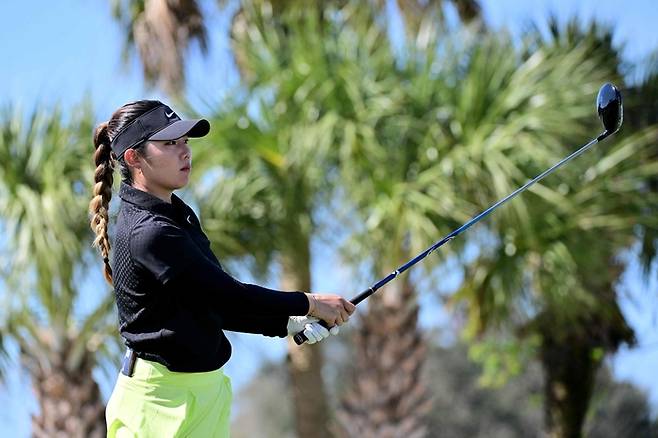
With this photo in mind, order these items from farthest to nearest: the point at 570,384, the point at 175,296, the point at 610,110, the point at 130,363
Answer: the point at 570,384
the point at 610,110
the point at 130,363
the point at 175,296

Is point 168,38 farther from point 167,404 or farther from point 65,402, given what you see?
point 167,404

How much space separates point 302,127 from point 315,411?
2.96 metres

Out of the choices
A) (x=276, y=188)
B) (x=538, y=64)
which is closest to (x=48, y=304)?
(x=276, y=188)

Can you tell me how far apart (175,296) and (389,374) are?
7.56 metres

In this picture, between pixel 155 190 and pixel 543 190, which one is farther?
pixel 543 190

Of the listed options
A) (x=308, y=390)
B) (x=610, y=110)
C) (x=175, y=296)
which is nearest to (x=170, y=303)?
(x=175, y=296)

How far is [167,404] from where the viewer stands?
370 centimetres

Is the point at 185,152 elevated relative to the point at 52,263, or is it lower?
elevated

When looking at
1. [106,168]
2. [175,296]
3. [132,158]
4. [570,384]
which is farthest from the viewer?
[570,384]

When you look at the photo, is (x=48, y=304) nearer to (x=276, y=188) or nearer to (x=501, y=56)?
(x=276, y=188)

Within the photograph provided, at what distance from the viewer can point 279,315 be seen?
377 centimetres

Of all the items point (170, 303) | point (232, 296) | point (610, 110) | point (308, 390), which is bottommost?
point (308, 390)

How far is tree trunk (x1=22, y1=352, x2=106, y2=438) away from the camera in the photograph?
10.4m

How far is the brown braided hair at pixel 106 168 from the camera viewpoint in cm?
389
